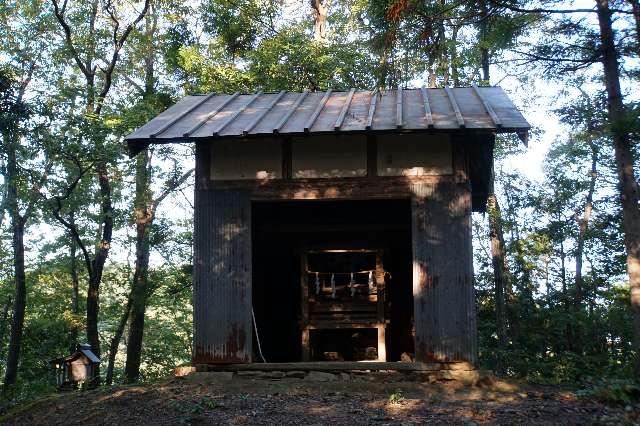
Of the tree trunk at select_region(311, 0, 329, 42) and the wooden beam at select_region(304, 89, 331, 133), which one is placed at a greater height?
the tree trunk at select_region(311, 0, 329, 42)

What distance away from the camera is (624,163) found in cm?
894

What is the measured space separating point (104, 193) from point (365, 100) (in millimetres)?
10616

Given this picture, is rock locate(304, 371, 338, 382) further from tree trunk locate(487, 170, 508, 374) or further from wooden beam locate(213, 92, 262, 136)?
tree trunk locate(487, 170, 508, 374)

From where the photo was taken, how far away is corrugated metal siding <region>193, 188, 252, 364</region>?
854 cm

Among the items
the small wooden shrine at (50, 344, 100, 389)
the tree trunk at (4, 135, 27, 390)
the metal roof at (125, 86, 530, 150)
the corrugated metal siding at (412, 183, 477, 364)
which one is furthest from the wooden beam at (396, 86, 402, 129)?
the tree trunk at (4, 135, 27, 390)

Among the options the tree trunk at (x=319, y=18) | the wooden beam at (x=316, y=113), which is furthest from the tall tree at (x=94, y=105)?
the wooden beam at (x=316, y=113)

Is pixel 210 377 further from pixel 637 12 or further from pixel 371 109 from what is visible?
pixel 637 12

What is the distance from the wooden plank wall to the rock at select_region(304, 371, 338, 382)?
3.07ft

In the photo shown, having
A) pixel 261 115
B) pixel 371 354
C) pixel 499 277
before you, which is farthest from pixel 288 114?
pixel 499 277

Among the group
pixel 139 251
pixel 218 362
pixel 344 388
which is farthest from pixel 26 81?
pixel 344 388

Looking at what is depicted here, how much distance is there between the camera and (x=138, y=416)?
673 cm

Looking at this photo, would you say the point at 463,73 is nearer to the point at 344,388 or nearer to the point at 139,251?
the point at 139,251

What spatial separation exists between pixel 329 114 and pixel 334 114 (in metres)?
0.08

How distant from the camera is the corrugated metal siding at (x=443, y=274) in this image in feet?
26.9
